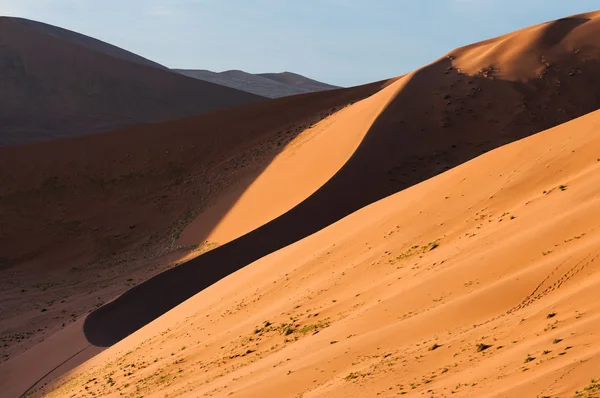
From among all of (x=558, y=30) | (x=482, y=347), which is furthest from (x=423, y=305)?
(x=558, y=30)

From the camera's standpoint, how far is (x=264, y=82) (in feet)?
381

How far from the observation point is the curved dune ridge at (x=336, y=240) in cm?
791

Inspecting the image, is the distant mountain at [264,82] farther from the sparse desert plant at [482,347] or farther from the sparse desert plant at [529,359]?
the sparse desert plant at [529,359]

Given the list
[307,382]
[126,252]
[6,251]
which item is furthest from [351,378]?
[6,251]

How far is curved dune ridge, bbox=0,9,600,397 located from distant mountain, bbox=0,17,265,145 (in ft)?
78.9

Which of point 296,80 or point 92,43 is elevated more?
point 92,43

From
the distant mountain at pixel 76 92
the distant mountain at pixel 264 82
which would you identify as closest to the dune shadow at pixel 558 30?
the distant mountain at pixel 76 92

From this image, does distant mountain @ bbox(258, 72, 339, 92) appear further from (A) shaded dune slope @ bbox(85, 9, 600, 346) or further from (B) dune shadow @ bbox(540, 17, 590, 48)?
(A) shaded dune slope @ bbox(85, 9, 600, 346)

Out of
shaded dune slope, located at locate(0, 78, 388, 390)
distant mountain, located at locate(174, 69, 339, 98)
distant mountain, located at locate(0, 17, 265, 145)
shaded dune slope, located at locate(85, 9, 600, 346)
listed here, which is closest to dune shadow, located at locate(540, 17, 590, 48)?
shaded dune slope, located at locate(85, 9, 600, 346)

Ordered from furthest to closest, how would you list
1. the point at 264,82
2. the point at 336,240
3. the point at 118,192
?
the point at 264,82 < the point at 118,192 < the point at 336,240

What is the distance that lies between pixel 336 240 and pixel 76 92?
52.0 meters

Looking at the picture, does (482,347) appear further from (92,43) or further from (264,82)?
(264,82)

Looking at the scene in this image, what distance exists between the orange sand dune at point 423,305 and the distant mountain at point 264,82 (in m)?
90.8

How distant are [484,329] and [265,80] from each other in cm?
11229
